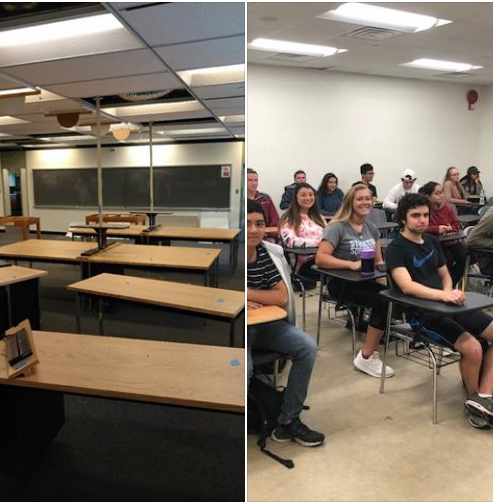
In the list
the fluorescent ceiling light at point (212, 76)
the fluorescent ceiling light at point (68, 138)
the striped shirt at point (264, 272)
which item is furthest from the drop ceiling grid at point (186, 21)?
the fluorescent ceiling light at point (68, 138)

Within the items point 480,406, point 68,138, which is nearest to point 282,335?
point 480,406

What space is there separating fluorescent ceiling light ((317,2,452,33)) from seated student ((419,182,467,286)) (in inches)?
67.1

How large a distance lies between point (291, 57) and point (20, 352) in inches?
200

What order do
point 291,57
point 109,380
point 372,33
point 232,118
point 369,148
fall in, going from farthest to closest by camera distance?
point 369,148 → point 232,118 → point 291,57 → point 372,33 → point 109,380

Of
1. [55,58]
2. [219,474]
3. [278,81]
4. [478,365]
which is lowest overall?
[219,474]

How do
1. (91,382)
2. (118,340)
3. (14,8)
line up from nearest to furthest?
(91,382) → (118,340) → (14,8)

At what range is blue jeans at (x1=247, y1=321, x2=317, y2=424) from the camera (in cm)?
187

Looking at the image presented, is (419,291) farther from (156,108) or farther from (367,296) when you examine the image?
(156,108)

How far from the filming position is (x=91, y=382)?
1.43m

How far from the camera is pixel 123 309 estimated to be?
4.10 meters

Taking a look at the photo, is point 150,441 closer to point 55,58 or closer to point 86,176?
point 55,58

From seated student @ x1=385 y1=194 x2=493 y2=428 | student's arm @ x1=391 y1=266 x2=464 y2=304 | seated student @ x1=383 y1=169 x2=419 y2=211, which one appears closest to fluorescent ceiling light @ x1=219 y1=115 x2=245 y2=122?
seated student @ x1=383 y1=169 x2=419 y2=211

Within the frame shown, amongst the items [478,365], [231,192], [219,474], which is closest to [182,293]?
[219,474]

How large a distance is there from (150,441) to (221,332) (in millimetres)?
1503
